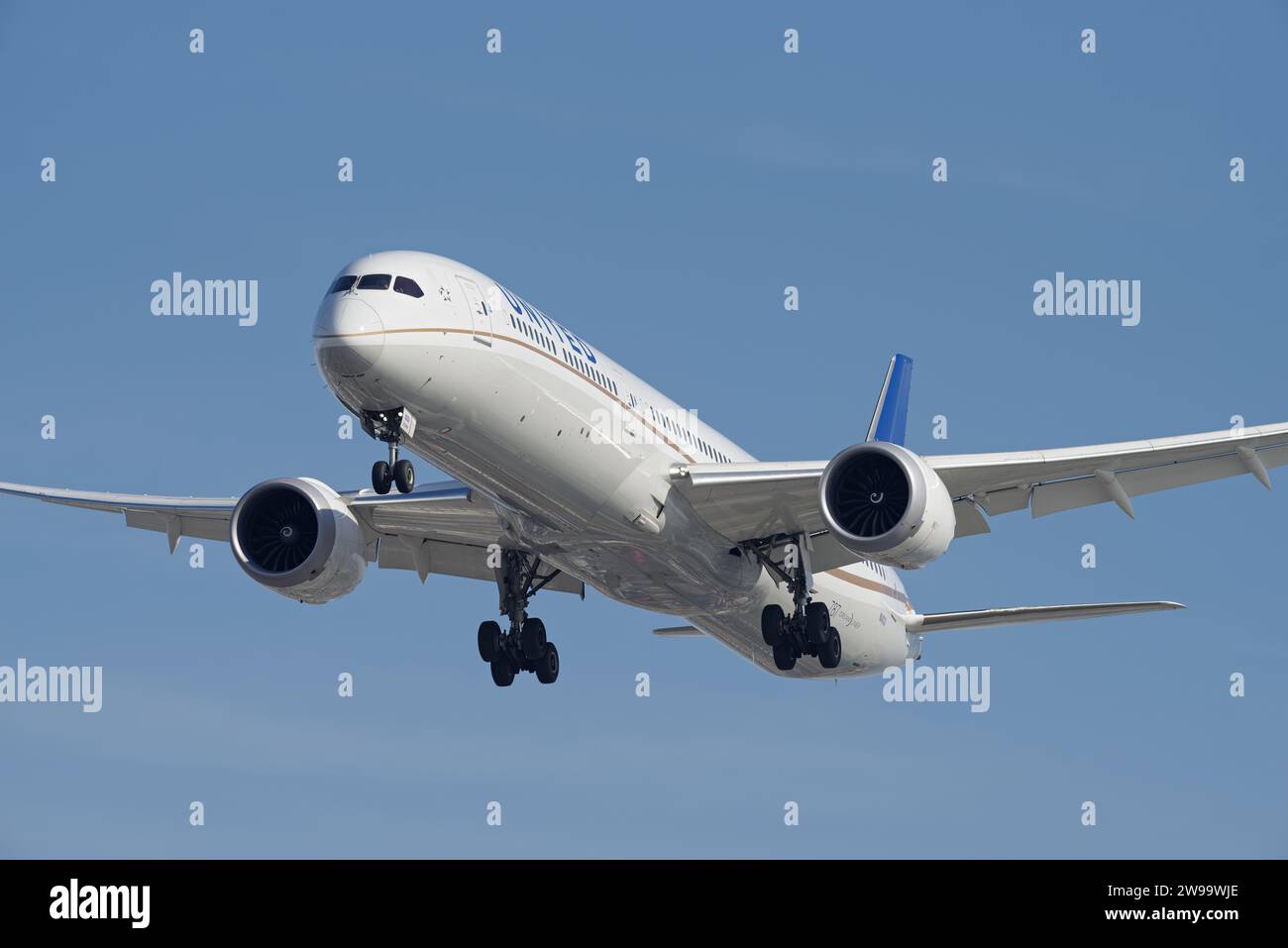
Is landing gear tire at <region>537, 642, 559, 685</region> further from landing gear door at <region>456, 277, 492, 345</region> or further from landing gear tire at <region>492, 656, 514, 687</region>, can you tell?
landing gear door at <region>456, 277, 492, 345</region>

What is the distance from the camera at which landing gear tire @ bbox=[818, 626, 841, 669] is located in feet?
127

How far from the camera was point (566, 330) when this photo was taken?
34.8 metres

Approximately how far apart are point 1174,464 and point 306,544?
677 inches

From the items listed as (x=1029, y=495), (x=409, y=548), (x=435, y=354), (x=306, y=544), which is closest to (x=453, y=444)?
(x=435, y=354)

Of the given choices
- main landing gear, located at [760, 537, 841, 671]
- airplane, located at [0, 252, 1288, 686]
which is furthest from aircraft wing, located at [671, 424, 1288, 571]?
main landing gear, located at [760, 537, 841, 671]

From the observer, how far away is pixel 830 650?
38844mm

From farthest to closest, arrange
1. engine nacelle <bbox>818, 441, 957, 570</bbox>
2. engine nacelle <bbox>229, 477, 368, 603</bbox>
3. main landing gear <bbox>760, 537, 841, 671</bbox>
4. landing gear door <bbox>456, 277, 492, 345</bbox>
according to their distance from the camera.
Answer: main landing gear <bbox>760, 537, 841, 671</bbox> < engine nacelle <bbox>229, 477, 368, 603</bbox> < engine nacelle <bbox>818, 441, 957, 570</bbox> < landing gear door <bbox>456, 277, 492, 345</bbox>

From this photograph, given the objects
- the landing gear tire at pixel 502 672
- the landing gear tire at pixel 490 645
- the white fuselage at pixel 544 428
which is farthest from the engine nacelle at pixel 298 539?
the white fuselage at pixel 544 428

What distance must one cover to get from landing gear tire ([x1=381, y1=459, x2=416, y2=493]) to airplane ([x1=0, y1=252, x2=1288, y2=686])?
0.11 ft

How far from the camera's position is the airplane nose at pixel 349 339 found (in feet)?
98.3

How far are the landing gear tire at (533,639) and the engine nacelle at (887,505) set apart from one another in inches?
292

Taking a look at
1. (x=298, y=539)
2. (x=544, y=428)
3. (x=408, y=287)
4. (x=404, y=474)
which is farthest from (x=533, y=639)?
(x=408, y=287)
